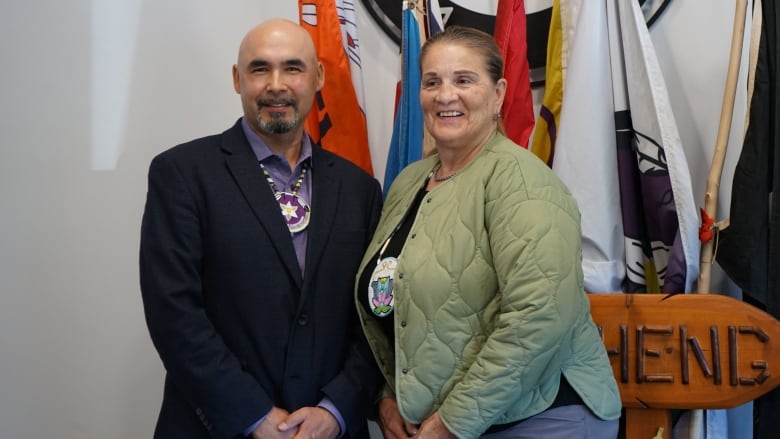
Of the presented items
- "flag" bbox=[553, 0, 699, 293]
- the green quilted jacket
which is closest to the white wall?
"flag" bbox=[553, 0, 699, 293]

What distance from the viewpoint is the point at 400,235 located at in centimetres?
138

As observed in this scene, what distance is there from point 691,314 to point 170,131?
1551 millimetres

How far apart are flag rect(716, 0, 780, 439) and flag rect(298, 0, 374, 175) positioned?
941mm

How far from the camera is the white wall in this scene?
218 centimetres

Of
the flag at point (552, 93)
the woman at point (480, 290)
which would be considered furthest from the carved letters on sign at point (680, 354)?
the flag at point (552, 93)

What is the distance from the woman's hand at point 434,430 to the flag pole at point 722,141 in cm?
71

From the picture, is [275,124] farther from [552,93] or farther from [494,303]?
[552,93]

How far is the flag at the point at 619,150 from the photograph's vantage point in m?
1.58

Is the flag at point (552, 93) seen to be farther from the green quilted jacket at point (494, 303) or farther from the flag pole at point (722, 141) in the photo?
the green quilted jacket at point (494, 303)

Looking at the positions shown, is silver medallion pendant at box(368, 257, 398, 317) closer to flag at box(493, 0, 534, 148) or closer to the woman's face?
the woman's face

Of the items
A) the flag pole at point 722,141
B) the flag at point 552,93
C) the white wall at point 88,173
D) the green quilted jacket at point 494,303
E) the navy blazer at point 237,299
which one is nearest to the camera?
the green quilted jacket at point 494,303

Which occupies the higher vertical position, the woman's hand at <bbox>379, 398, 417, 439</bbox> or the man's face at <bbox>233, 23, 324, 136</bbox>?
the man's face at <bbox>233, 23, 324, 136</bbox>

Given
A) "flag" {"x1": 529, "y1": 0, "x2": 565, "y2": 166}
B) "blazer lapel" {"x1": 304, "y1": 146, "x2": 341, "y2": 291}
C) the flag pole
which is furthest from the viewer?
"flag" {"x1": 529, "y1": 0, "x2": 565, "y2": 166}

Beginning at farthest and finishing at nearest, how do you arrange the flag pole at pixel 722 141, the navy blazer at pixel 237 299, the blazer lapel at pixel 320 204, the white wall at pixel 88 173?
the white wall at pixel 88 173 < the flag pole at pixel 722 141 < the blazer lapel at pixel 320 204 < the navy blazer at pixel 237 299
